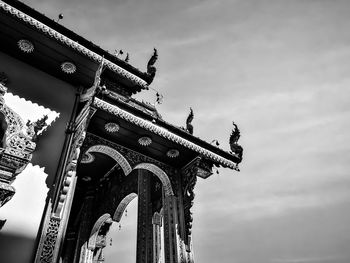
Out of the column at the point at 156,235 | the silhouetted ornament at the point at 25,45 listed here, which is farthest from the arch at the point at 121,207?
the silhouetted ornament at the point at 25,45

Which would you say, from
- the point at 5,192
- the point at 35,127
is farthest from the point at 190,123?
the point at 5,192

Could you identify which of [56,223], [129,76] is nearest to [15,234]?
[56,223]

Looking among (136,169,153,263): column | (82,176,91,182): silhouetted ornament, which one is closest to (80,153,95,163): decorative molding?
(82,176,91,182): silhouetted ornament

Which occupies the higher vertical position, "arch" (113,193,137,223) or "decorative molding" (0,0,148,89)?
"decorative molding" (0,0,148,89)

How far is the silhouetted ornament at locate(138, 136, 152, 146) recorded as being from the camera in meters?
7.29

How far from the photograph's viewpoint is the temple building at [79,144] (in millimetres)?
5105

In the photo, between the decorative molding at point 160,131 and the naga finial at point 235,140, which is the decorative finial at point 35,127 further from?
the naga finial at point 235,140

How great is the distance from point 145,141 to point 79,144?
2051 mm

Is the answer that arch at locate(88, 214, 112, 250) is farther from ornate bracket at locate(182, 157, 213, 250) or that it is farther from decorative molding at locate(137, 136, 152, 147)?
decorative molding at locate(137, 136, 152, 147)

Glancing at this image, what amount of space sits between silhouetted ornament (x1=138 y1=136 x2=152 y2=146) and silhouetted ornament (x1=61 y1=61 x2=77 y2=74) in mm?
2403

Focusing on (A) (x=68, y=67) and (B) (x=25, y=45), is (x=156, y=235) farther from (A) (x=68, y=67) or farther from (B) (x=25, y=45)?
(B) (x=25, y=45)

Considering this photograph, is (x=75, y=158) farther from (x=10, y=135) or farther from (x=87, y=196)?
(x=87, y=196)

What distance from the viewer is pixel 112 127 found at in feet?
22.6

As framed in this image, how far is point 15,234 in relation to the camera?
4762mm
